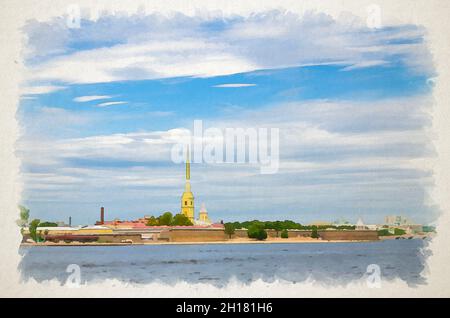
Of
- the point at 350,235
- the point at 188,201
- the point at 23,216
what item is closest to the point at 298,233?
the point at 350,235

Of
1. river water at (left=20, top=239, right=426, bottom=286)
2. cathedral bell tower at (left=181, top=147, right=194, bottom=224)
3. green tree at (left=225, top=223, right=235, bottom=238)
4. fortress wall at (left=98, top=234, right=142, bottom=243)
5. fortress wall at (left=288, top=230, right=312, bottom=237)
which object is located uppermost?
cathedral bell tower at (left=181, top=147, right=194, bottom=224)

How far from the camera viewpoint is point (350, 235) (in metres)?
12.8

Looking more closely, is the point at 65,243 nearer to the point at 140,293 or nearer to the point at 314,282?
the point at 140,293

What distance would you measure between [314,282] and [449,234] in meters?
1.60

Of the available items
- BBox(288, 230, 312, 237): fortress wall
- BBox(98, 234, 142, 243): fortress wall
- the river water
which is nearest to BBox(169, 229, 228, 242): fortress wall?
BBox(98, 234, 142, 243): fortress wall

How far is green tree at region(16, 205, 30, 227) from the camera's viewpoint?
9517 millimetres

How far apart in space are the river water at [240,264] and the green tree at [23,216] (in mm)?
334

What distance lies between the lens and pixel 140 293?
905cm

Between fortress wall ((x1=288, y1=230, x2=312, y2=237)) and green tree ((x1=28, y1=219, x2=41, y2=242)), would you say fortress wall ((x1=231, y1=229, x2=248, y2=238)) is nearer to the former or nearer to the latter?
fortress wall ((x1=288, y1=230, x2=312, y2=237))

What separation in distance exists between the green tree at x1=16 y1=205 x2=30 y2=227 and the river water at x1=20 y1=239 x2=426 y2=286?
334mm

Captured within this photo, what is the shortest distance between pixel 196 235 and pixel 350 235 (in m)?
4.46

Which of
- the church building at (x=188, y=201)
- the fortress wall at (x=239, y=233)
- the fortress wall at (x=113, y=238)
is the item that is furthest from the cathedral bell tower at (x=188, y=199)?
the fortress wall at (x=113, y=238)

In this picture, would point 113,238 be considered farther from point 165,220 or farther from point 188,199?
point 188,199

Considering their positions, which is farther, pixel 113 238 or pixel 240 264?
pixel 113 238
